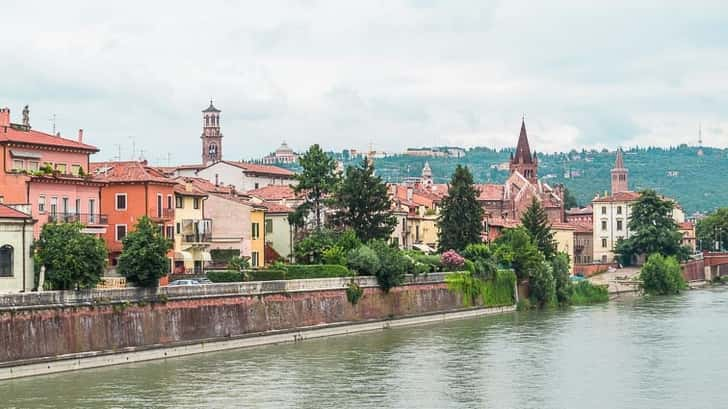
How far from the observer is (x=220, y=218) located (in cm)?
7388

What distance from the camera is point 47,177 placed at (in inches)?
2229

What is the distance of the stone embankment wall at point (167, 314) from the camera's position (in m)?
44.7

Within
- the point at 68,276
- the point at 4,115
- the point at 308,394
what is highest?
the point at 4,115

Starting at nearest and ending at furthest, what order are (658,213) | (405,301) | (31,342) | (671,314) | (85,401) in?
(85,401) < (31,342) < (405,301) < (671,314) < (658,213)

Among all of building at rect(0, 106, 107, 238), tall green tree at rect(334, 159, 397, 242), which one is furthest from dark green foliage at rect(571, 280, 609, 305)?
building at rect(0, 106, 107, 238)

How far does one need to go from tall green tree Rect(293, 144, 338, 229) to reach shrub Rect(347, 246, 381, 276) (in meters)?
11.4

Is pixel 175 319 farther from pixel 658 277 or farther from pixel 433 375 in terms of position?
pixel 658 277

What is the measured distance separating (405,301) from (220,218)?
451 inches

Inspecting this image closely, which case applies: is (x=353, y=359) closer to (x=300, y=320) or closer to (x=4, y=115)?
(x=300, y=320)

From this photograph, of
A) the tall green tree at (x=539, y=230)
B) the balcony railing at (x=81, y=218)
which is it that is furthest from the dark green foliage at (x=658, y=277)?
the balcony railing at (x=81, y=218)

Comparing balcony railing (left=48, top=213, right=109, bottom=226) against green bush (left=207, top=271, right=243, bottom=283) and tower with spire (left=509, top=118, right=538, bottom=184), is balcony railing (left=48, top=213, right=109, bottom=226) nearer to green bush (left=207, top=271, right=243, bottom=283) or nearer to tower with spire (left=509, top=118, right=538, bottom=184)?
green bush (left=207, top=271, right=243, bottom=283)

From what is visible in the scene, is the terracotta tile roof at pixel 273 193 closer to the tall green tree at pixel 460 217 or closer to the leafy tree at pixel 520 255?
the tall green tree at pixel 460 217

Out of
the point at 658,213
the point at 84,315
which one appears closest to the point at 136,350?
the point at 84,315

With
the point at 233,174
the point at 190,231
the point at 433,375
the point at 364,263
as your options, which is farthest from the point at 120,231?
the point at 233,174
